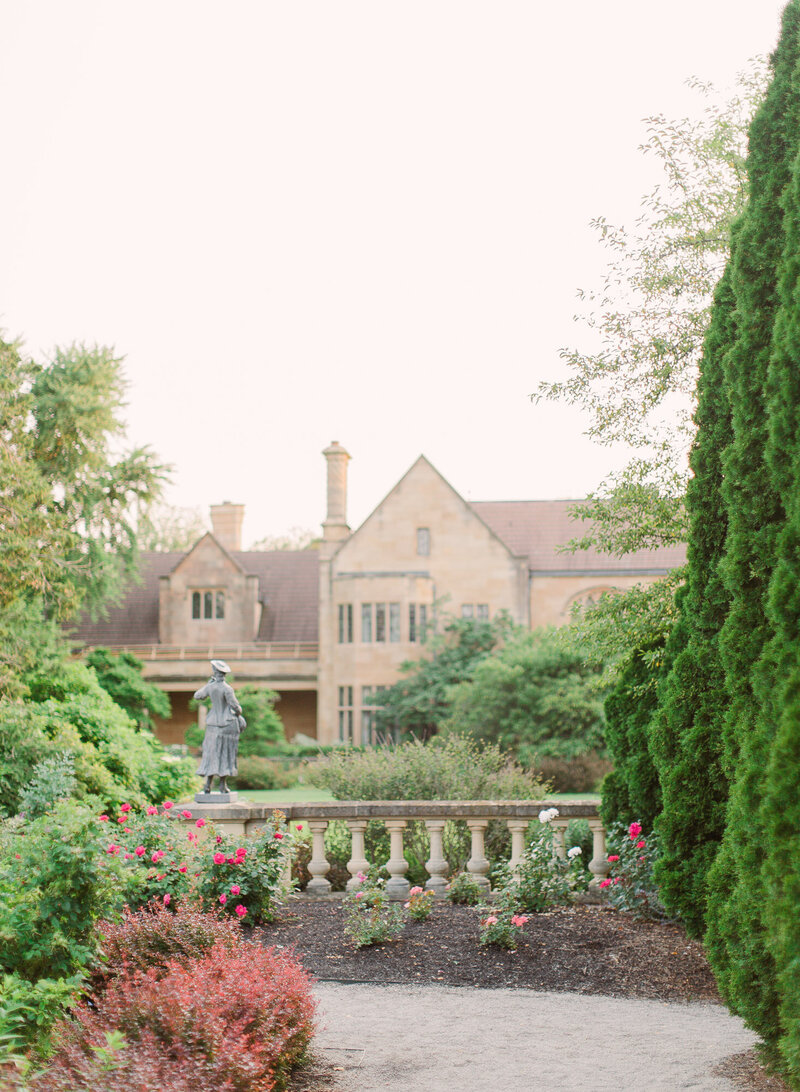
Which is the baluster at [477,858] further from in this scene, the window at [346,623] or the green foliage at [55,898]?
the window at [346,623]

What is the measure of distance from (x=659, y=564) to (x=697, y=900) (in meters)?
31.6

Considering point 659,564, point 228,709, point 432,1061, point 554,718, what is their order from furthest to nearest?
point 659,564 → point 554,718 → point 228,709 → point 432,1061

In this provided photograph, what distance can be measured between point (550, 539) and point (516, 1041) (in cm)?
3469

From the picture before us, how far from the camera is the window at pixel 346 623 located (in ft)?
120

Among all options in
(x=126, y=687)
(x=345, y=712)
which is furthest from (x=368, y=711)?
(x=126, y=687)

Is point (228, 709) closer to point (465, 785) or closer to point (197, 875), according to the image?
point (197, 875)

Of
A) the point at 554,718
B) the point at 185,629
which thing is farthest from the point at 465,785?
the point at 185,629

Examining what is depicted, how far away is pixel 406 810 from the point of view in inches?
350

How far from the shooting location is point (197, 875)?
7379 mm

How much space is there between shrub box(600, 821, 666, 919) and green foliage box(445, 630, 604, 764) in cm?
1887

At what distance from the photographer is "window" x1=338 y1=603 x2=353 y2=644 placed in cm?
3656

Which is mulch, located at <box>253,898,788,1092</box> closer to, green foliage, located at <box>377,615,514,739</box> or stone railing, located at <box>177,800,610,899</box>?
stone railing, located at <box>177,800,610,899</box>

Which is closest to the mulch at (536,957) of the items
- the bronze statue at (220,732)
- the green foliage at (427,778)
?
the bronze statue at (220,732)

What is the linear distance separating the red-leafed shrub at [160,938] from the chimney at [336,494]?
31.9 metres
